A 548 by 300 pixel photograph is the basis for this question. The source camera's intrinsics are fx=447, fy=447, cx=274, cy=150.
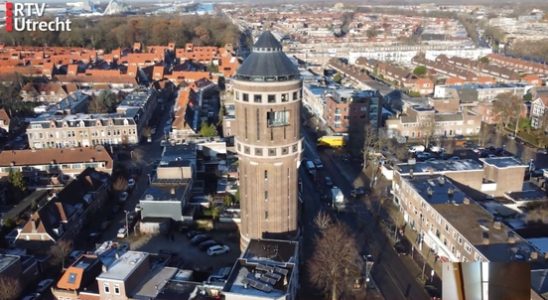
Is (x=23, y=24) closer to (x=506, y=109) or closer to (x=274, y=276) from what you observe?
(x=506, y=109)

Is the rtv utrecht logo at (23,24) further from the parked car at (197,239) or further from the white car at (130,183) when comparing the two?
the parked car at (197,239)

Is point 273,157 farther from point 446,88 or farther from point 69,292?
point 446,88

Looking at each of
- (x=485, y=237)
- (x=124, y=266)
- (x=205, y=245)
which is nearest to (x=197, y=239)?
(x=205, y=245)

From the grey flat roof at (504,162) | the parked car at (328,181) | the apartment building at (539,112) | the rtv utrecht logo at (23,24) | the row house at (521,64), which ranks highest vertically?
the rtv utrecht logo at (23,24)

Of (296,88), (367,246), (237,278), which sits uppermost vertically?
(296,88)

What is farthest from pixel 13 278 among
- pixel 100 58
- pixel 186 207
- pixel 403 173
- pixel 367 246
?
pixel 100 58

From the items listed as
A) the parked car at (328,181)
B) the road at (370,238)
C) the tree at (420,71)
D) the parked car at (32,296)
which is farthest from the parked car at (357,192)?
the tree at (420,71)

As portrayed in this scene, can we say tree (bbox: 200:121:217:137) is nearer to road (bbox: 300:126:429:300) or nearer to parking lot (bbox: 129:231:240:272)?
road (bbox: 300:126:429:300)
